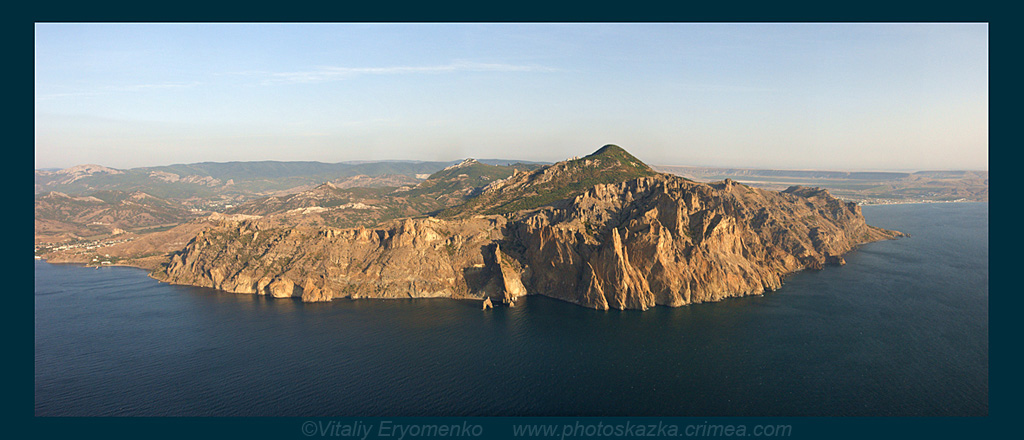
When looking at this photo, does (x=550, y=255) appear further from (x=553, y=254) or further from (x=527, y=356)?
(x=527, y=356)

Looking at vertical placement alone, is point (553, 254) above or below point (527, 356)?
above

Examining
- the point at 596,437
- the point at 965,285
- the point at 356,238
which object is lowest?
the point at 596,437

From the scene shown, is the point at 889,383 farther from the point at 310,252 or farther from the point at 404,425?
the point at 310,252

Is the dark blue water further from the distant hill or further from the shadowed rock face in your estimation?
the distant hill

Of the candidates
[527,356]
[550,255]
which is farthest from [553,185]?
[527,356]

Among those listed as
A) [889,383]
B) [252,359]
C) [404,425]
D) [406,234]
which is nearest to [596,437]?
[404,425]

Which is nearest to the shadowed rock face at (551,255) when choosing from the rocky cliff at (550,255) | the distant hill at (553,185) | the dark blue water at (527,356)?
the rocky cliff at (550,255)
